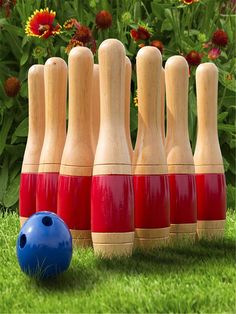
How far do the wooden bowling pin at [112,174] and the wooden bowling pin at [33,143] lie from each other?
0.34m

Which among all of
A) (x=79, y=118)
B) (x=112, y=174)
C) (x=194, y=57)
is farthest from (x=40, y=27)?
(x=112, y=174)

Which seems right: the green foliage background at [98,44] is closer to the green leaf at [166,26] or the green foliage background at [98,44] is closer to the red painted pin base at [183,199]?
the green leaf at [166,26]

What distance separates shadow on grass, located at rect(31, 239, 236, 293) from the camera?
1393 mm

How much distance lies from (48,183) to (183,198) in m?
0.37

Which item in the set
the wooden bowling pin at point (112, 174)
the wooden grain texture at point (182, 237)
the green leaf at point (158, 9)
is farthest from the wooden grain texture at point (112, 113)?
the green leaf at point (158, 9)

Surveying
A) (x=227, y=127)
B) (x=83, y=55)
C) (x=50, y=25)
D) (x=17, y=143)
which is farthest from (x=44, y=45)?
(x=83, y=55)

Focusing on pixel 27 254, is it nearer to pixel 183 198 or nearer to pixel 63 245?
pixel 63 245

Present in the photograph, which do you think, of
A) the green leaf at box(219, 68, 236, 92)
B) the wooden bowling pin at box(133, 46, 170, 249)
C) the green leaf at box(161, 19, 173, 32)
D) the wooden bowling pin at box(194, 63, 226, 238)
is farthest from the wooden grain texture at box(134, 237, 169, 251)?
the green leaf at box(161, 19, 173, 32)

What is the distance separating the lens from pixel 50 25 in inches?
91.1

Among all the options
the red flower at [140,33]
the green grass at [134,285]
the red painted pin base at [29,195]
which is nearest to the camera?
the green grass at [134,285]

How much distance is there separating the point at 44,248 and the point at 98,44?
4.62 feet

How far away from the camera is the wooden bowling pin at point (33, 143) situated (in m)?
1.81

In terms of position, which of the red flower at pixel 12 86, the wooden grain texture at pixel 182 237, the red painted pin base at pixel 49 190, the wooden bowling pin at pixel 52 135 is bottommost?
the wooden grain texture at pixel 182 237

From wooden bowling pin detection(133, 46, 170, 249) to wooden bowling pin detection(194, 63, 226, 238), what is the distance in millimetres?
196
